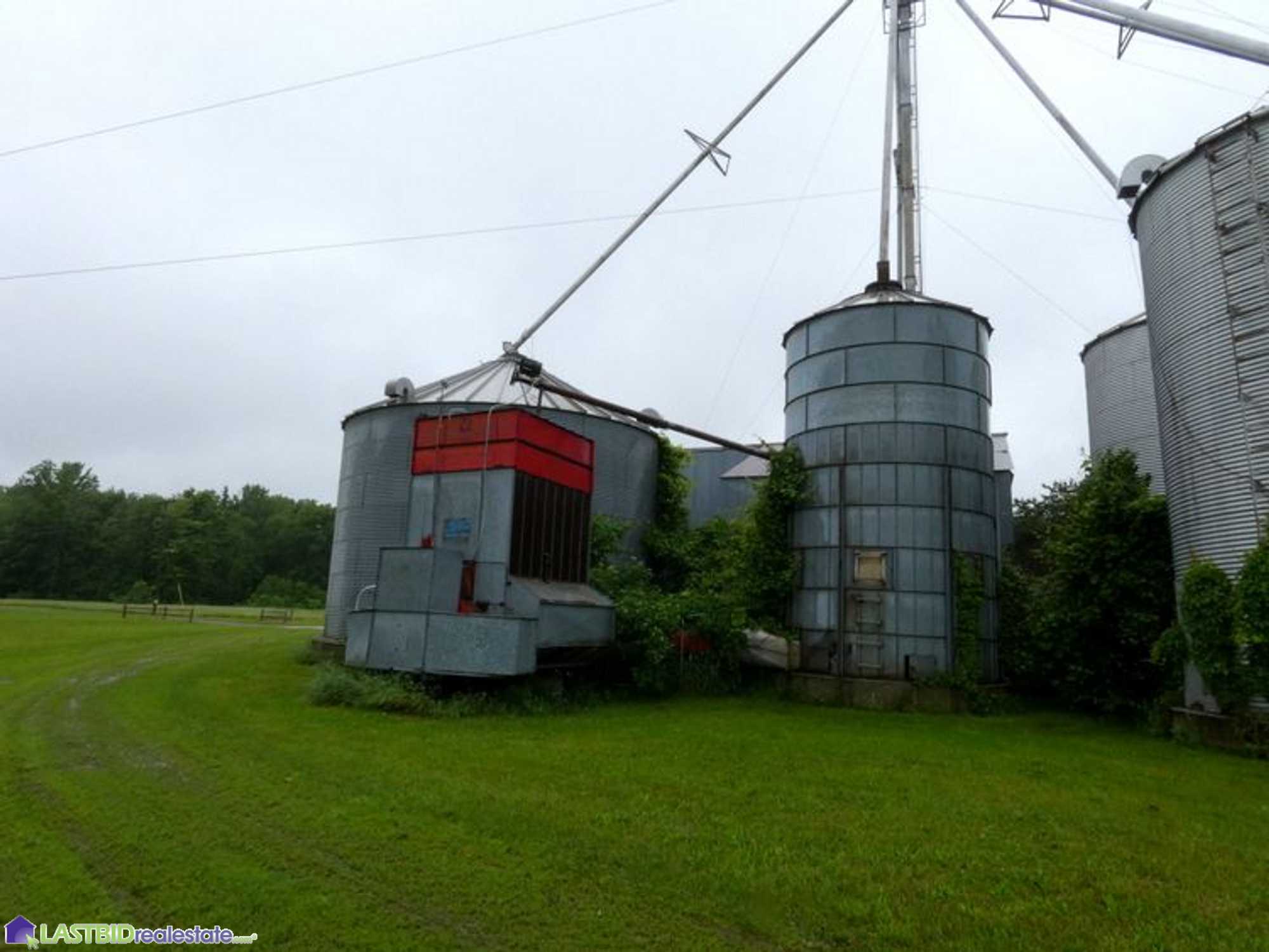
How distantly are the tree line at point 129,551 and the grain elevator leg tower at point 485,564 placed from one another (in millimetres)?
72266

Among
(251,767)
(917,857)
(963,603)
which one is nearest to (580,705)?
(251,767)

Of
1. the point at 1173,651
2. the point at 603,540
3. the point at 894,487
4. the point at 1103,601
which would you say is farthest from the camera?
the point at 603,540

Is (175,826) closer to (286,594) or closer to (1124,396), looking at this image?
(1124,396)

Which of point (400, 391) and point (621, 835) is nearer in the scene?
point (621, 835)

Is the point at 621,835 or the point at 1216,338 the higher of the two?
the point at 1216,338

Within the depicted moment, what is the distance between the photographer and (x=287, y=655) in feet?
82.7

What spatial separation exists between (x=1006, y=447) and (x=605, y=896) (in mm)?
36740

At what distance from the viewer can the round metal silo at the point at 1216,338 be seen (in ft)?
44.2

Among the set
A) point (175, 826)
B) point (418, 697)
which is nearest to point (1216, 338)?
point (418, 697)

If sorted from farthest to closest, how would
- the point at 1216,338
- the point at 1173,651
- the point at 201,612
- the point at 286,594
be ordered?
the point at 286,594, the point at 201,612, the point at 1173,651, the point at 1216,338

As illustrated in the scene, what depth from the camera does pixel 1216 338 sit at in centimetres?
1418

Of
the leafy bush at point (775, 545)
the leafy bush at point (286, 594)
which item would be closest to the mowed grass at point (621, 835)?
the leafy bush at point (775, 545)

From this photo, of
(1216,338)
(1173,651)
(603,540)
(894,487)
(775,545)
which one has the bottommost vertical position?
(1173,651)

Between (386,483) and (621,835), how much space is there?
66.3ft
